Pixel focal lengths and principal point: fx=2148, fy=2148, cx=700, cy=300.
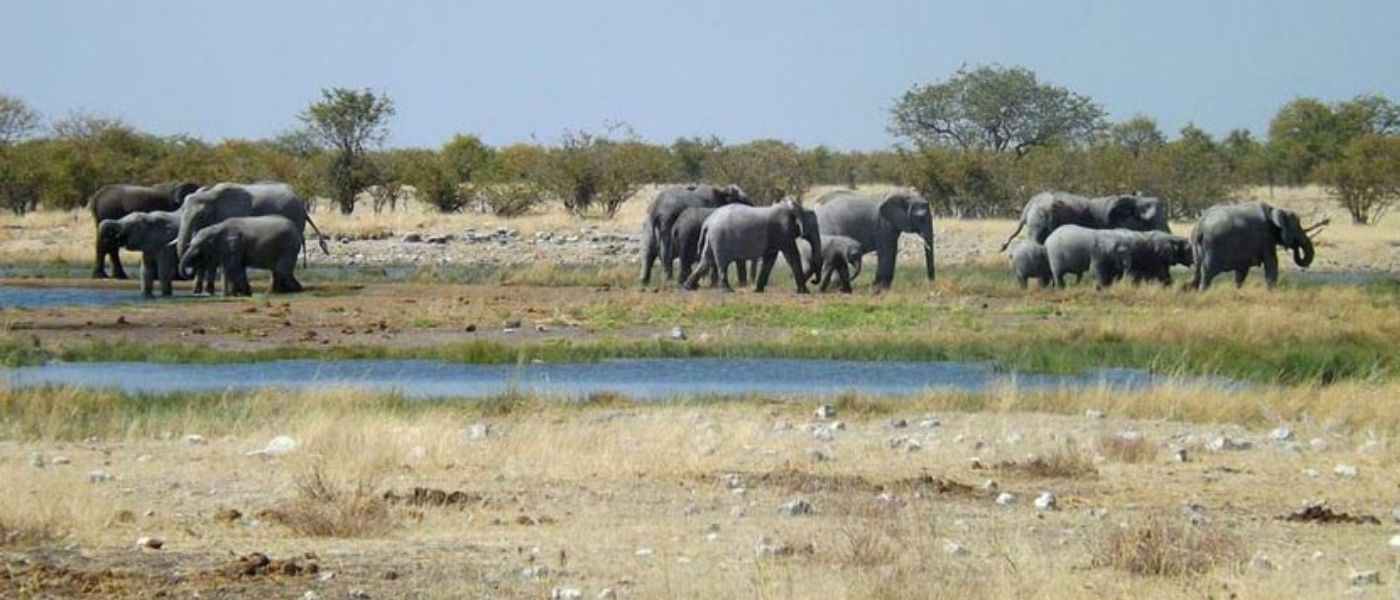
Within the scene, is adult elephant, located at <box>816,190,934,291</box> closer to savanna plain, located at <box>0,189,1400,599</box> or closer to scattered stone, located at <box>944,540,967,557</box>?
savanna plain, located at <box>0,189,1400,599</box>

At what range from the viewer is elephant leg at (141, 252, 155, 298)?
127 ft

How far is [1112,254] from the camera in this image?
132 ft

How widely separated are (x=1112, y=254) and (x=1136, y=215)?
248 inches

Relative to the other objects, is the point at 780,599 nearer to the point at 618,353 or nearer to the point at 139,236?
the point at 618,353

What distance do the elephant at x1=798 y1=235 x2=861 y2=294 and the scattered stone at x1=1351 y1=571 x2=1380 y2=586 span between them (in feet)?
89.3

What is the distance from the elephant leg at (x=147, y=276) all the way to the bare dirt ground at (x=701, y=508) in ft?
63.4

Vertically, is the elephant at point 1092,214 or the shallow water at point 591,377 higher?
the elephant at point 1092,214

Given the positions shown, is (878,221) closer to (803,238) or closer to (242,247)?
(803,238)

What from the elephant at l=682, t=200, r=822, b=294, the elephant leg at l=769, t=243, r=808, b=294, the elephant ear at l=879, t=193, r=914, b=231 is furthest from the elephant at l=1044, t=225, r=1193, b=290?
the elephant leg at l=769, t=243, r=808, b=294

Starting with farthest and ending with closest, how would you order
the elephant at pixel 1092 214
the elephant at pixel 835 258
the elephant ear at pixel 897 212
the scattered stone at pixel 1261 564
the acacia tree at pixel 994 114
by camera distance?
the acacia tree at pixel 994 114 < the elephant at pixel 1092 214 < the elephant ear at pixel 897 212 < the elephant at pixel 835 258 < the scattered stone at pixel 1261 564

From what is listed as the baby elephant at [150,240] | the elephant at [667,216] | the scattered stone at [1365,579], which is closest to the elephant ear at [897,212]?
the elephant at [667,216]

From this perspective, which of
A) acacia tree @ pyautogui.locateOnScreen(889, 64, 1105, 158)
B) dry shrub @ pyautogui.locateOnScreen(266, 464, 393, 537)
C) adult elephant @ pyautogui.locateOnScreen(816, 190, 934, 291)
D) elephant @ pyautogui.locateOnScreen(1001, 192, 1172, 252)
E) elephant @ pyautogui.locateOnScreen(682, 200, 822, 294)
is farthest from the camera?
acacia tree @ pyautogui.locateOnScreen(889, 64, 1105, 158)

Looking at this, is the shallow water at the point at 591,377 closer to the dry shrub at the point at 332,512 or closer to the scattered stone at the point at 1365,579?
the dry shrub at the point at 332,512

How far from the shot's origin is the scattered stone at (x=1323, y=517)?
47.3 ft
